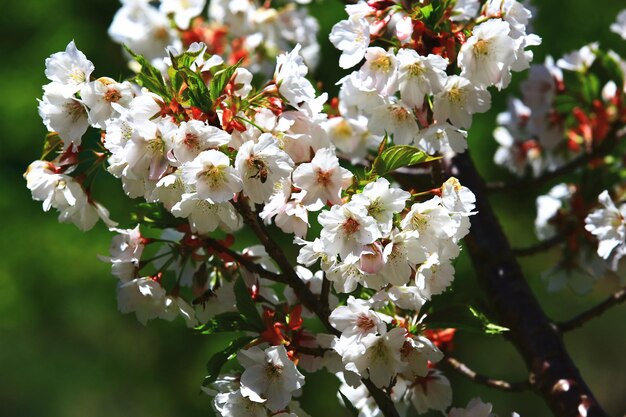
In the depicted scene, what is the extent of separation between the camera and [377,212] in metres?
1.14

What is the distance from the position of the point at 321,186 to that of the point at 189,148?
0.60 feet

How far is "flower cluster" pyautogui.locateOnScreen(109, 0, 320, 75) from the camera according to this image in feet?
7.30

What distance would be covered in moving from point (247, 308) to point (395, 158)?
317 mm

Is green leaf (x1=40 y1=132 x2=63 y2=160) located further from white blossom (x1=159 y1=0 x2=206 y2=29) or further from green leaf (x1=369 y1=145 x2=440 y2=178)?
white blossom (x1=159 y1=0 x2=206 y2=29)

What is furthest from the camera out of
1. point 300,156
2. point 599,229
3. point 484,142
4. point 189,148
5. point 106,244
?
point 106,244

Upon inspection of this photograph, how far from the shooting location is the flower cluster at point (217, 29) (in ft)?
7.30

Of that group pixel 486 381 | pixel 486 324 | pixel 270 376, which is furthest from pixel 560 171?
pixel 270 376

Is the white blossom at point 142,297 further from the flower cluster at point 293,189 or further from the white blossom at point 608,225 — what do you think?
the white blossom at point 608,225

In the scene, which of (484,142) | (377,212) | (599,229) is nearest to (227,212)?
(377,212)

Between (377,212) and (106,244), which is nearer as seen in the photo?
(377,212)

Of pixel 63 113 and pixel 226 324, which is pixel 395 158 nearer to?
pixel 226 324

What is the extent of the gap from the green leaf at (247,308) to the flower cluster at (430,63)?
333mm

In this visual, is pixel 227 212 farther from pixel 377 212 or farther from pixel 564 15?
pixel 564 15

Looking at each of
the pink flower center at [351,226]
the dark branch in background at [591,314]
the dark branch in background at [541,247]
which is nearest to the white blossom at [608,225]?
the dark branch in background at [591,314]
